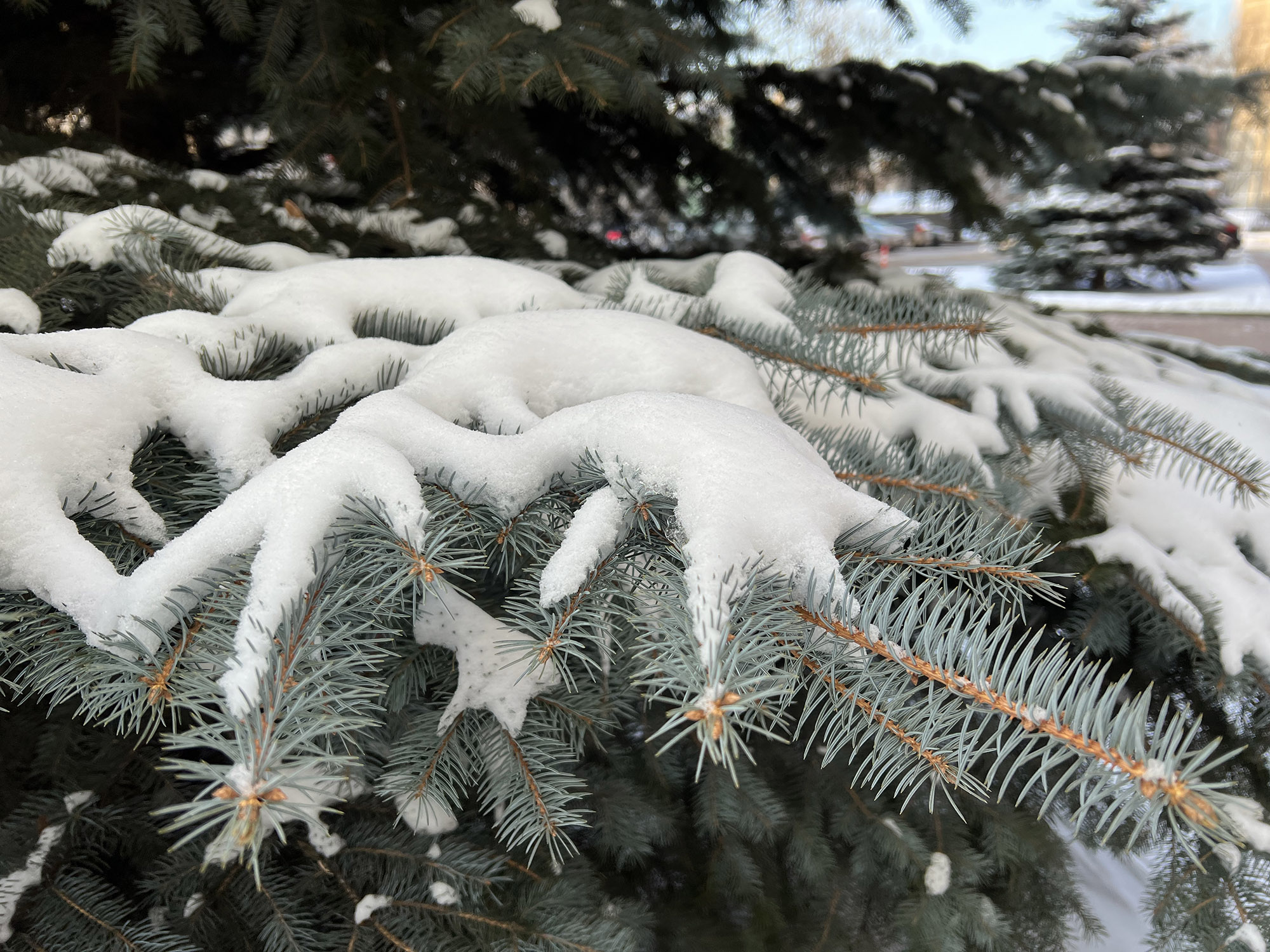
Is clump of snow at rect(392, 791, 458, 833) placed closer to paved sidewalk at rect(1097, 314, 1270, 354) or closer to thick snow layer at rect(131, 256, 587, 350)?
thick snow layer at rect(131, 256, 587, 350)

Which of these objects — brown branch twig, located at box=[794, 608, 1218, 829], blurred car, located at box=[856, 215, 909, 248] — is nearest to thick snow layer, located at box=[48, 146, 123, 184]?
brown branch twig, located at box=[794, 608, 1218, 829]

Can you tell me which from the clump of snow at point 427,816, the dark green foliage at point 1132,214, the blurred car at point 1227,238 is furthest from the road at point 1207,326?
the clump of snow at point 427,816

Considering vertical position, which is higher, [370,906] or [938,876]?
[370,906]

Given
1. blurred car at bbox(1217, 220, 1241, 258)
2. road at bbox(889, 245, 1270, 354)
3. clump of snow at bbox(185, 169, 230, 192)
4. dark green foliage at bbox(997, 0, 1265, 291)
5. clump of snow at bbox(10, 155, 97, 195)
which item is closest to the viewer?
clump of snow at bbox(10, 155, 97, 195)

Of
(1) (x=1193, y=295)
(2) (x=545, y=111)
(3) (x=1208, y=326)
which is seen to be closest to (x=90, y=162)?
(2) (x=545, y=111)

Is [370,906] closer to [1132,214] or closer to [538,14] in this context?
[538,14]

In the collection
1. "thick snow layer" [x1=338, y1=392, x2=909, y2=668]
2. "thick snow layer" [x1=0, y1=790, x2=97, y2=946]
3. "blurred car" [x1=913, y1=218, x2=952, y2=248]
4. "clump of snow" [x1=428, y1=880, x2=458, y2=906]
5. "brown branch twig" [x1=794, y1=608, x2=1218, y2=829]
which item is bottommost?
"blurred car" [x1=913, y1=218, x2=952, y2=248]

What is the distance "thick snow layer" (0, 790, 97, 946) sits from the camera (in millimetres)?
883

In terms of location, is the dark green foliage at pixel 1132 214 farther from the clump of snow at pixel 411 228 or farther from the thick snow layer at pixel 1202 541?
the clump of snow at pixel 411 228

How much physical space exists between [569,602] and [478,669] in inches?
10.4

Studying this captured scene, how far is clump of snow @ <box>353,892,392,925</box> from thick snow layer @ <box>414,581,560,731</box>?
1.18 feet

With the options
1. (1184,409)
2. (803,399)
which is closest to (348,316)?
(803,399)

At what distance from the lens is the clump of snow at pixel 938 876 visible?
3.96 feet

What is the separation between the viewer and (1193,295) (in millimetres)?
10953
